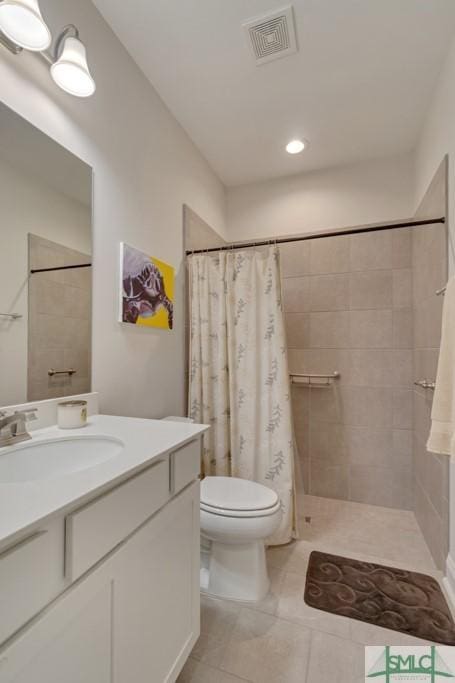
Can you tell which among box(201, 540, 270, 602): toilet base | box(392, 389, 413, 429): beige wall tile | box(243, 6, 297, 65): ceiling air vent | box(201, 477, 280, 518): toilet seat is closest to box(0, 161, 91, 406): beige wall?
box(201, 477, 280, 518): toilet seat

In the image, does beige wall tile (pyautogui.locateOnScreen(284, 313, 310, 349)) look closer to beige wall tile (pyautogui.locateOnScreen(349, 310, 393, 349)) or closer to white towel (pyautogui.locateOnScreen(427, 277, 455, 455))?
beige wall tile (pyautogui.locateOnScreen(349, 310, 393, 349))

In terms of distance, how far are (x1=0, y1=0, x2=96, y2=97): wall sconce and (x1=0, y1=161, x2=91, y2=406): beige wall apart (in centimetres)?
36

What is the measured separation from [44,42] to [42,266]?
71 centimetres

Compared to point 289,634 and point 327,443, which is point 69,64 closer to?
point 289,634

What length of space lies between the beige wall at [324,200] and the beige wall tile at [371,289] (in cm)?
→ 46

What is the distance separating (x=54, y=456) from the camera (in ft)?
3.26

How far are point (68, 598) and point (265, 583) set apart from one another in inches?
46.7

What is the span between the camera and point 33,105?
1122 mm

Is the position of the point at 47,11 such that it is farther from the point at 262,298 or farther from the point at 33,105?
the point at 262,298

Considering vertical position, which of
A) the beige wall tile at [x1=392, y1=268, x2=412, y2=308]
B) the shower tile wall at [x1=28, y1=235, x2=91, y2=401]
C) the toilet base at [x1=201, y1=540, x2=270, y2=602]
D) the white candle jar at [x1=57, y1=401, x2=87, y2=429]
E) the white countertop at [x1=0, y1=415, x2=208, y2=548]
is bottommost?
the toilet base at [x1=201, y1=540, x2=270, y2=602]

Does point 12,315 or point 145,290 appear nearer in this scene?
point 12,315

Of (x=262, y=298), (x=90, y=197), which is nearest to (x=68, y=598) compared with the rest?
(x=90, y=197)

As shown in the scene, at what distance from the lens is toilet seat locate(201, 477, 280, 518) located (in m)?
1.36

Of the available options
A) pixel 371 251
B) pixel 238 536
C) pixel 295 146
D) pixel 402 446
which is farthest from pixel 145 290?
pixel 402 446
